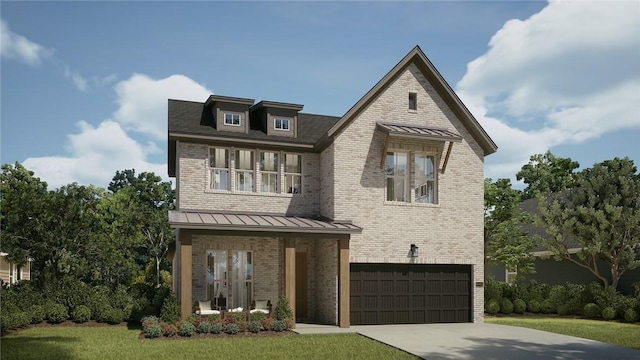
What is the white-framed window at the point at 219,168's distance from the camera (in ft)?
72.8

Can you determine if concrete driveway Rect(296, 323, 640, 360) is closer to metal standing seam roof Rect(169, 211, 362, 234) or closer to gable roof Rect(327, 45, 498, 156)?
metal standing seam roof Rect(169, 211, 362, 234)

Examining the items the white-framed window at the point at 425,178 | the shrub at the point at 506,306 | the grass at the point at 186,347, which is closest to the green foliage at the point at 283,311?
the grass at the point at 186,347

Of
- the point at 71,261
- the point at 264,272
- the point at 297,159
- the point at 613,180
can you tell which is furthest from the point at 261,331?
the point at 613,180

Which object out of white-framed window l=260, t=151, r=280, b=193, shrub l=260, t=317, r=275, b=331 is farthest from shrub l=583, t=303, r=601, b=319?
shrub l=260, t=317, r=275, b=331

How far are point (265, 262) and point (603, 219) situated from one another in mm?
15215

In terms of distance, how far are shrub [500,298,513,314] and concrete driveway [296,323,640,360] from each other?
613 centimetres

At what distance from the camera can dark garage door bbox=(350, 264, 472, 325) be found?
2147cm

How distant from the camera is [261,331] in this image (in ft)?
60.8

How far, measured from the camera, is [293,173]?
2333 centimetres

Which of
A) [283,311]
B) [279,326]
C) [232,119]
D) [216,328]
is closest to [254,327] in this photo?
[279,326]

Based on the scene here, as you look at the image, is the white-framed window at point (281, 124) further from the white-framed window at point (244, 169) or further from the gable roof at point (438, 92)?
the gable roof at point (438, 92)

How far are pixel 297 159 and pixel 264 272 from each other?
4694mm

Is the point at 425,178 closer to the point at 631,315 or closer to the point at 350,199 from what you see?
the point at 350,199

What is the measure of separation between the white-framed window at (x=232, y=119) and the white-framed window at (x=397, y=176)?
6.08m
